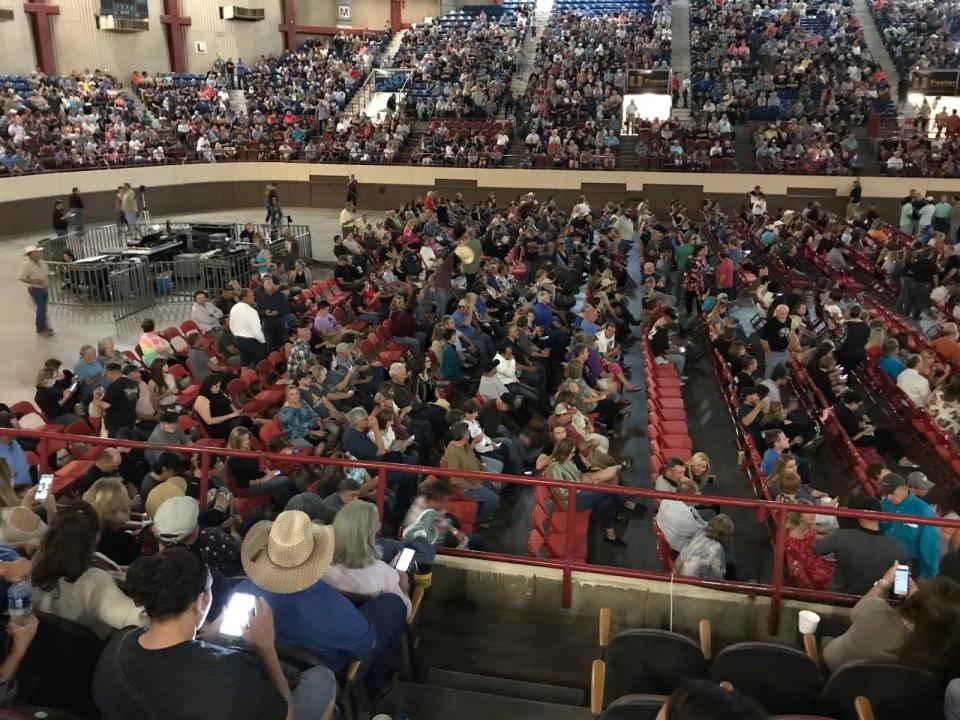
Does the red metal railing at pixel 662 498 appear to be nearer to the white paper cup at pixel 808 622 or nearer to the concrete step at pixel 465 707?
the white paper cup at pixel 808 622

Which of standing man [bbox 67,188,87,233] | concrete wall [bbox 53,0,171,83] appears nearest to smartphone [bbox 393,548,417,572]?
standing man [bbox 67,188,87,233]

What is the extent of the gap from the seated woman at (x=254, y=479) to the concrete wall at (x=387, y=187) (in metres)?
17.3

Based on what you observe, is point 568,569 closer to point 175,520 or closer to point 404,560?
point 404,560

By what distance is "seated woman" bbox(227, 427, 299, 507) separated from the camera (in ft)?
19.1

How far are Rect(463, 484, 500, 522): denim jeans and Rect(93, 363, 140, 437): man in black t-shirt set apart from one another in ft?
11.1

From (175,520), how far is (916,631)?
10.8 ft

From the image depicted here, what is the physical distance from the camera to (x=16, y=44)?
80.8ft

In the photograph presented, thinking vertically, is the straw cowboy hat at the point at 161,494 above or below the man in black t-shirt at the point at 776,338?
above

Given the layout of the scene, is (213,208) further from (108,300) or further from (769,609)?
(769,609)

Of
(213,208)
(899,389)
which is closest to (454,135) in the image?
(213,208)

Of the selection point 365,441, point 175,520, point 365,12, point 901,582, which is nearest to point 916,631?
point 901,582

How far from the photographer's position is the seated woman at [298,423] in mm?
6879

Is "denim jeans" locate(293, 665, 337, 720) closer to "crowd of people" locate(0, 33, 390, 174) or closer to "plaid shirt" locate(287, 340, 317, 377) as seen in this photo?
"plaid shirt" locate(287, 340, 317, 377)

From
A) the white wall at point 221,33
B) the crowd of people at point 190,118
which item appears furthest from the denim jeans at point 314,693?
the white wall at point 221,33
